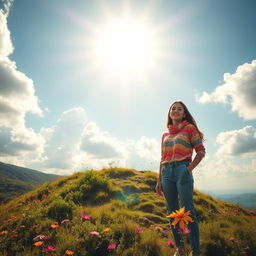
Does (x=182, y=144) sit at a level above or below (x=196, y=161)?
above

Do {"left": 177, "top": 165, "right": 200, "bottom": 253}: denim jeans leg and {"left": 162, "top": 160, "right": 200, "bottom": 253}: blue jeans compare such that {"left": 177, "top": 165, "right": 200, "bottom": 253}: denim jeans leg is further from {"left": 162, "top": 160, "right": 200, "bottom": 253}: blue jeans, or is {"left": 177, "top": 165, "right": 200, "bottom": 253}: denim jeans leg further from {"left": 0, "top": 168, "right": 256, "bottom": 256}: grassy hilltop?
{"left": 0, "top": 168, "right": 256, "bottom": 256}: grassy hilltop

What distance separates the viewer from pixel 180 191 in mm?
3004

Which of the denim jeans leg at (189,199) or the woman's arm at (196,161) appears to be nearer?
the denim jeans leg at (189,199)

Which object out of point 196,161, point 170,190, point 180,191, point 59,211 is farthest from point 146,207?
point 196,161

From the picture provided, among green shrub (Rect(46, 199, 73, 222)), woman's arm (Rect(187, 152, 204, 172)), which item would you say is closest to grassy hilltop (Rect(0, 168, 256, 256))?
green shrub (Rect(46, 199, 73, 222))

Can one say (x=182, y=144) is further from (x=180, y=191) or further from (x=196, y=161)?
(x=180, y=191)

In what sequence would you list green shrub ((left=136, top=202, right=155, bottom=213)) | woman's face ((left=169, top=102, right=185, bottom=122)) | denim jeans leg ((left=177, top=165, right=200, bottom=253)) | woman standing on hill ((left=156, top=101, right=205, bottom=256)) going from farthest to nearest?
green shrub ((left=136, top=202, right=155, bottom=213))
woman's face ((left=169, top=102, right=185, bottom=122))
woman standing on hill ((left=156, top=101, right=205, bottom=256))
denim jeans leg ((left=177, top=165, right=200, bottom=253))

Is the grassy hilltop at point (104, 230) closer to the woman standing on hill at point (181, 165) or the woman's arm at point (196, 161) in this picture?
the woman standing on hill at point (181, 165)

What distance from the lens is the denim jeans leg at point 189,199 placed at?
285 cm

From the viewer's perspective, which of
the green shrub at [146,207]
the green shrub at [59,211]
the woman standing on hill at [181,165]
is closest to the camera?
the woman standing on hill at [181,165]

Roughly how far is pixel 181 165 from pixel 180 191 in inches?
15.7

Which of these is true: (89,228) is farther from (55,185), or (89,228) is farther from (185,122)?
(55,185)

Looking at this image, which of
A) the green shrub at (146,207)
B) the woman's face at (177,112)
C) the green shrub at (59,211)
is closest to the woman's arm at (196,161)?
the woman's face at (177,112)

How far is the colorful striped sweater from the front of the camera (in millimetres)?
3229
